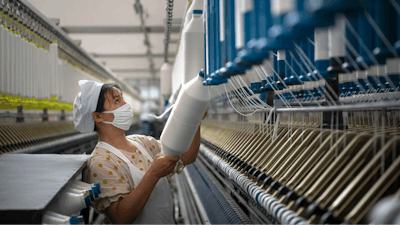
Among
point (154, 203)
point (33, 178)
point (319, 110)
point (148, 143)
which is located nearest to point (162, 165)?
point (154, 203)

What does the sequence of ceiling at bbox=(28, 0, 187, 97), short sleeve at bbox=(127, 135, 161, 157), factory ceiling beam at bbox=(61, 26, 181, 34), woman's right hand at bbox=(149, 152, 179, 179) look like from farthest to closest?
factory ceiling beam at bbox=(61, 26, 181, 34) → ceiling at bbox=(28, 0, 187, 97) → short sleeve at bbox=(127, 135, 161, 157) → woman's right hand at bbox=(149, 152, 179, 179)

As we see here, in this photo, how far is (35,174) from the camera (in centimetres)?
135

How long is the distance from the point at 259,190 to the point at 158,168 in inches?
22.0

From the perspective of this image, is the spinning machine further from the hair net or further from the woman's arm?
the hair net

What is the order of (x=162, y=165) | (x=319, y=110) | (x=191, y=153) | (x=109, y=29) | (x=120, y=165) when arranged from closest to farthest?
1. (x=319, y=110)
2. (x=162, y=165)
3. (x=120, y=165)
4. (x=191, y=153)
5. (x=109, y=29)

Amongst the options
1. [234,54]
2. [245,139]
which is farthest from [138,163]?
[234,54]

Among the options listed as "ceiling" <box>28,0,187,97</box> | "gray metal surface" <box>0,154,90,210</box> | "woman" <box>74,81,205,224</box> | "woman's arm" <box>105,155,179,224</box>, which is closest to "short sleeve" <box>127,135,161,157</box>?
"woman" <box>74,81,205,224</box>

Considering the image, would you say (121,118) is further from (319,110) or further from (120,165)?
(319,110)

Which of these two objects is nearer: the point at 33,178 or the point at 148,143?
the point at 33,178

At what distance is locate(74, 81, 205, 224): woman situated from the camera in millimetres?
1524

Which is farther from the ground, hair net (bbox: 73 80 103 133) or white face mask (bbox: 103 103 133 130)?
hair net (bbox: 73 80 103 133)

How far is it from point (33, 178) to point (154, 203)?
2.61 ft

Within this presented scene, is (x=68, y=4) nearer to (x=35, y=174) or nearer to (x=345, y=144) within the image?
(x=35, y=174)

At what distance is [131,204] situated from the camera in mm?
1510
